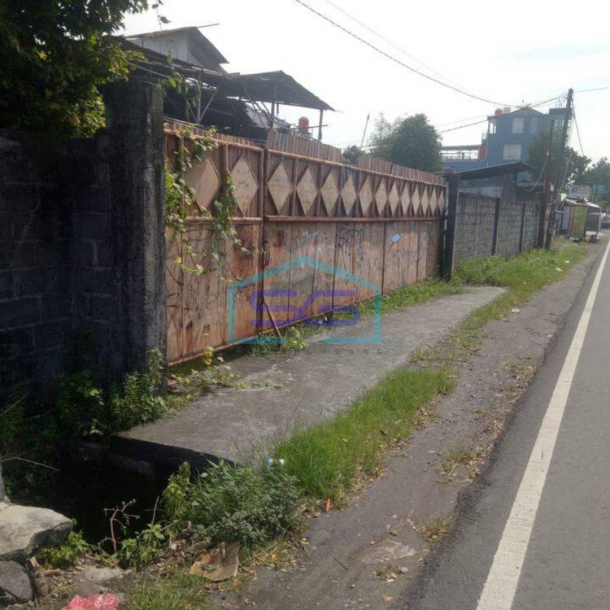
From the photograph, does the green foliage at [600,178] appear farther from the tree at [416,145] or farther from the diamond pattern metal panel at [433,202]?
the diamond pattern metal panel at [433,202]

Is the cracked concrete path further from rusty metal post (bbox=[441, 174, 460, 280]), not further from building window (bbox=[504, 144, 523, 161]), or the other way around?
building window (bbox=[504, 144, 523, 161])

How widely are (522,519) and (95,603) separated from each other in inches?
100

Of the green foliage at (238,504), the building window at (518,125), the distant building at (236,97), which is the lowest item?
the green foliage at (238,504)

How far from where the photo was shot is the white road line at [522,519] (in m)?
3.24

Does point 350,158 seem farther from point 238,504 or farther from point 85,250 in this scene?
point 238,504

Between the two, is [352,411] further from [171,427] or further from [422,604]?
[422,604]

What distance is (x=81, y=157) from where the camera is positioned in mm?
5066

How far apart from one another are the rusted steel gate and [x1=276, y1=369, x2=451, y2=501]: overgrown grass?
1.74 m

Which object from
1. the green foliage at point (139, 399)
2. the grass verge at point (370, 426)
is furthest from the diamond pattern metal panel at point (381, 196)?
the green foliage at point (139, 399)

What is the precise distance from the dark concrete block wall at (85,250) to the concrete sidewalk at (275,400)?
71 cm

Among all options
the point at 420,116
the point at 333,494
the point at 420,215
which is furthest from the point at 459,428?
the point at 420,116

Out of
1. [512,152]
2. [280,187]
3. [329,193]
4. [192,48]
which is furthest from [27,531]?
[512,152]

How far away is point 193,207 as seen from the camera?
5.87 metres

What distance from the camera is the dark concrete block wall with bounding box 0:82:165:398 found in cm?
479
